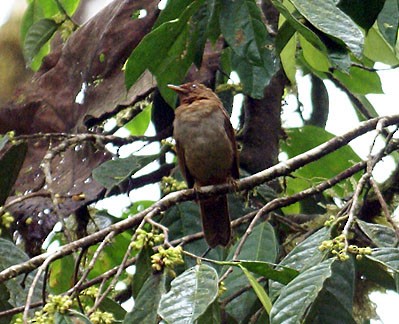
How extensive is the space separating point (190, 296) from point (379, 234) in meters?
0.81

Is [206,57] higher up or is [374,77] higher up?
[206,57]

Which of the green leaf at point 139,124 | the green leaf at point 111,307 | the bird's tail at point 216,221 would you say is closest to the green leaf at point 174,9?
the bird's tail at point 216,221

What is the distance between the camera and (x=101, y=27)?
4395 millimetres

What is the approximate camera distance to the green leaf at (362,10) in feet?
10.5

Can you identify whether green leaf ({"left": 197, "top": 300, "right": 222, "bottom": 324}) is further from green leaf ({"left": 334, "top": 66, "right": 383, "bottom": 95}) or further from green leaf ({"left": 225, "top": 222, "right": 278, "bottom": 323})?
green leaf ({"left": 334, "top": 66, "right": 383, "bottom": 95})

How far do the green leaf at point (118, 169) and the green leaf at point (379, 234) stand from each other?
121 cm

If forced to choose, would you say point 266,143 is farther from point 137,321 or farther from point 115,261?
point 137,321

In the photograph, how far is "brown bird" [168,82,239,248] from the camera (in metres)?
4.61

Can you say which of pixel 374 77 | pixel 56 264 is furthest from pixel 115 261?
pixel 374 77

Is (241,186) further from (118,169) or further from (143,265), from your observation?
(143,265)

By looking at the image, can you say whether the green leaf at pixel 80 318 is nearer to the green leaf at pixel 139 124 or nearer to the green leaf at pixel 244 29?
the green leaf at pixel 244 29

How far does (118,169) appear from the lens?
3.90 metres

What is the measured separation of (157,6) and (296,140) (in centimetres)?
126

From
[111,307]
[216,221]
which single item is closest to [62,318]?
[111,307]
